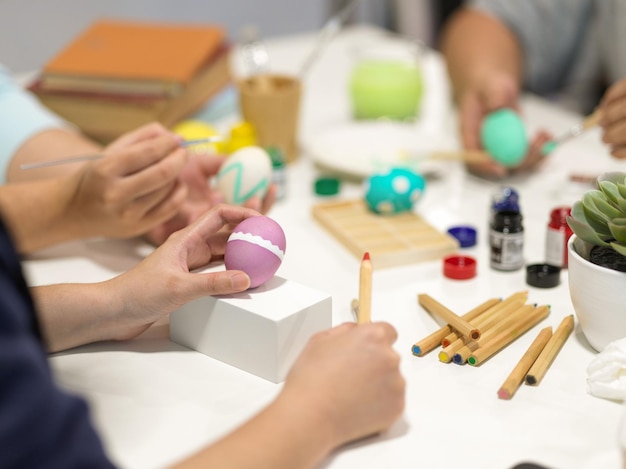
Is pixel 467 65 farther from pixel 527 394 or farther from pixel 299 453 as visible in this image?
pixel 299 453

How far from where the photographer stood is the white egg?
1.05m

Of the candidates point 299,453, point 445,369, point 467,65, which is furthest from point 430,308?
point 467,65

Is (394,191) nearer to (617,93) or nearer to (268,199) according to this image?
(268,199)

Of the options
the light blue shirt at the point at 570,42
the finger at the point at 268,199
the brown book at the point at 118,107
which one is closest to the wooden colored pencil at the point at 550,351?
the finger at the point at 268,199

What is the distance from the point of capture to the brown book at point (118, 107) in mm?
1395

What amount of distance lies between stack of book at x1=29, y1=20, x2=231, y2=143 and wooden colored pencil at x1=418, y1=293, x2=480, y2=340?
692mm

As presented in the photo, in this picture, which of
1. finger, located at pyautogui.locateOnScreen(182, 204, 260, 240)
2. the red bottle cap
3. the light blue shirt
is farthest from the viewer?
the light blue shirt

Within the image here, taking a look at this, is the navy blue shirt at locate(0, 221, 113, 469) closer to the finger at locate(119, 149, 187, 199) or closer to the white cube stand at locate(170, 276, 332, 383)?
the white cube stand at locate(170, 276, 332, 383)

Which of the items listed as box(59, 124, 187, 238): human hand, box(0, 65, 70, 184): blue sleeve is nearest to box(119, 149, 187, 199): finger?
box(59, 124, 187, 238): human hand

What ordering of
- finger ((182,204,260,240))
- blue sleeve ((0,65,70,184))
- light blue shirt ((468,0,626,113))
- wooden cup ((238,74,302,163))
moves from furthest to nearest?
light blue shirt ((468,0,626,113)) → wooden cup ((238,74,302,163)) → blue sleeve ((0,65,70,184)) → finger ((182,204,260,240))

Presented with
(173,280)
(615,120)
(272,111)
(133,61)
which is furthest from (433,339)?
(133,61)

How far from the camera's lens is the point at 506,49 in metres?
1.65

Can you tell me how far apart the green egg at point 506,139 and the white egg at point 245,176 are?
406 mm

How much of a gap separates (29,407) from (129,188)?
21.1 inches
